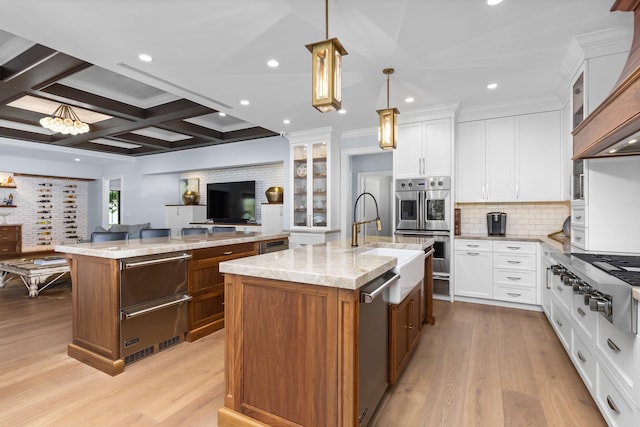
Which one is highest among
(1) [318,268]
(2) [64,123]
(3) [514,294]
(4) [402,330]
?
(2) [64,123]

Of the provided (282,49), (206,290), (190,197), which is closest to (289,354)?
(206,290)

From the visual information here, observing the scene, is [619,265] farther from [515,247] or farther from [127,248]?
[127,248]

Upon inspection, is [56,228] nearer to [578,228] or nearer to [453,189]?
[453,189]

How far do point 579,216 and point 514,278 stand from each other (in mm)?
1217

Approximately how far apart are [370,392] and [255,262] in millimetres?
929

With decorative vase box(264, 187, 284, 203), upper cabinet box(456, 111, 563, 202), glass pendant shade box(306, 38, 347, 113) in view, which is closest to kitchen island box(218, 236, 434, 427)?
glass pendant shade box(306, 38, 347, 113)

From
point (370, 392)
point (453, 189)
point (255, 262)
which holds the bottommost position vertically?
point (370, 392)

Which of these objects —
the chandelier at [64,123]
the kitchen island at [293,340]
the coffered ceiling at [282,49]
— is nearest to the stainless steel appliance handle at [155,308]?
the kitchen island at [293,340]

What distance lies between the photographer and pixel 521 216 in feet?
14.4

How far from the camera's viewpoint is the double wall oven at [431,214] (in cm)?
429

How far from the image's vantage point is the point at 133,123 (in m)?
5.50

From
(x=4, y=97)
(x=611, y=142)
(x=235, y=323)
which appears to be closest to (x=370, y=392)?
(x=235, y=323)

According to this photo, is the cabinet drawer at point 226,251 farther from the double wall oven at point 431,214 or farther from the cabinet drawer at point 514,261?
the cabinet drawer at point 514,261

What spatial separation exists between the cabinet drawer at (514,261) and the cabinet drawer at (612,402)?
2183mm
